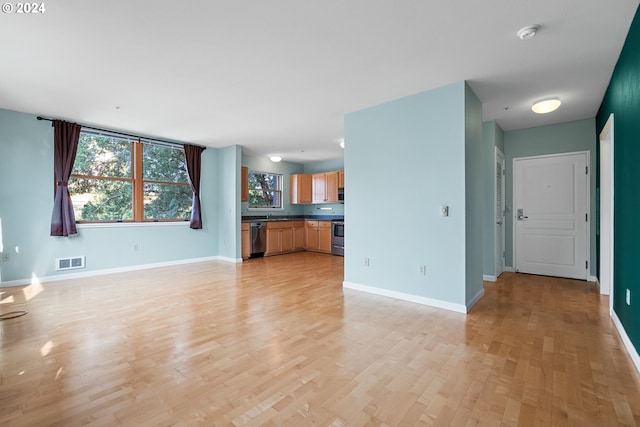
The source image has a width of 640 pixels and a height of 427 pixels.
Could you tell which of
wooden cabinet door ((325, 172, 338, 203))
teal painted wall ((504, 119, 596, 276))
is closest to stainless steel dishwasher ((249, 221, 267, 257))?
wooden cabinet door ((325, 172, 338, 203))

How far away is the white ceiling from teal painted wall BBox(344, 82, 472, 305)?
1.00ft

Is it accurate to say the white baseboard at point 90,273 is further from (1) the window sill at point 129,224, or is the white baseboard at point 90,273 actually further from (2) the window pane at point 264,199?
(2) the window pane at point 264,199

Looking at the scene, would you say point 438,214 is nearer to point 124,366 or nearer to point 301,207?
point 124,366

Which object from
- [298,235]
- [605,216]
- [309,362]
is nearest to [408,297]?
[309,362]

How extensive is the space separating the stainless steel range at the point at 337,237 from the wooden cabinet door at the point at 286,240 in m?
1.18

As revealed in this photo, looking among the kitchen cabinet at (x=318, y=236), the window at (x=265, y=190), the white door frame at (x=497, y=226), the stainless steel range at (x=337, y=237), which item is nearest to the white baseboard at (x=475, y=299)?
the white door frame at (x=497, y=226)

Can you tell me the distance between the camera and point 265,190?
8.16 m

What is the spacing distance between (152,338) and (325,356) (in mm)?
1573

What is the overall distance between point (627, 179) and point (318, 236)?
6.24 meters

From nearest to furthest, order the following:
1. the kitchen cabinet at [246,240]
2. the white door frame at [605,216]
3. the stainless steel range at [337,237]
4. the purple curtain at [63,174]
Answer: the white door frame at [605,216], the purple curtain at [63,174], the kitchen cabinet at [246,240], the stainless steel range at [337,237]

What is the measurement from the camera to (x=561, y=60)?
2.76 metres

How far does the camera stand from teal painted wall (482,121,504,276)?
15.0ft

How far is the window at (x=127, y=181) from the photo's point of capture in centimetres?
495

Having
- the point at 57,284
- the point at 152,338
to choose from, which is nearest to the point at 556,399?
the point at 152,338
